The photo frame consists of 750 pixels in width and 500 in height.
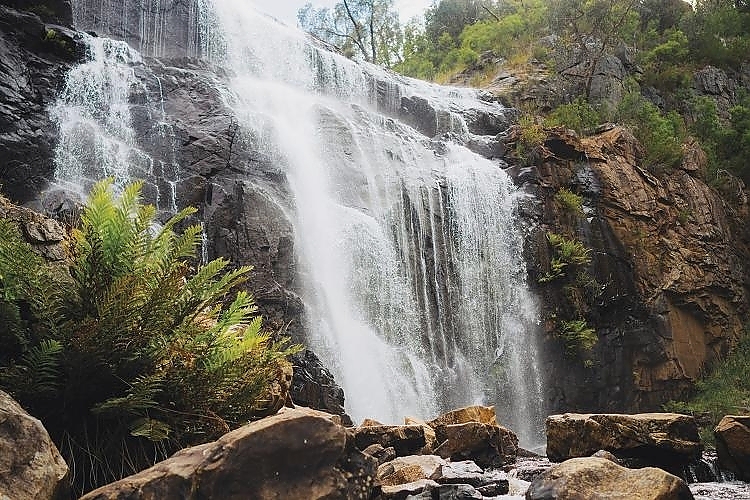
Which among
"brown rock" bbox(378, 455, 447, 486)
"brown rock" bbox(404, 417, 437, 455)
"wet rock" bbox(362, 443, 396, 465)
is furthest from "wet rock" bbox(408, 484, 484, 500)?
"brown rock" bbox(404, 417, 437, 455)

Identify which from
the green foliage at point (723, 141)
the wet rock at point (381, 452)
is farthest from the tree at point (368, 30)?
the wet rock at point (381, 452)

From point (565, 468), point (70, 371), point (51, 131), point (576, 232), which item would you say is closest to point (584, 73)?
point (576, 232)

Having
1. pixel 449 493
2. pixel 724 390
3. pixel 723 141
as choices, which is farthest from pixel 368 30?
pixel 449 493

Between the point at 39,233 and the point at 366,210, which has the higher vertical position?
the point at 366,210

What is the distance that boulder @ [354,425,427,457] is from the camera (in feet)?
25.3

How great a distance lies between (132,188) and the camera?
3.88m

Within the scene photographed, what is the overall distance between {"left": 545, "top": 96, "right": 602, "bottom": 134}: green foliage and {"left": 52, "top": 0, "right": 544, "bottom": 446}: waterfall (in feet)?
9.36

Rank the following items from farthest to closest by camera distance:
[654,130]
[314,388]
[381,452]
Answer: [654,130] → [314,388] → [381,452]

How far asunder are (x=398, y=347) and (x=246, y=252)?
3.80 metres

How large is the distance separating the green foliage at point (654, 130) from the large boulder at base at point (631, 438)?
12.0 m

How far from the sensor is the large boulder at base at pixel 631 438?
7711 millimetres

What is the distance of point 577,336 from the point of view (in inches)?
607

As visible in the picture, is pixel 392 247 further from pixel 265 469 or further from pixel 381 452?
pixel 265 469

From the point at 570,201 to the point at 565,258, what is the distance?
165cm
